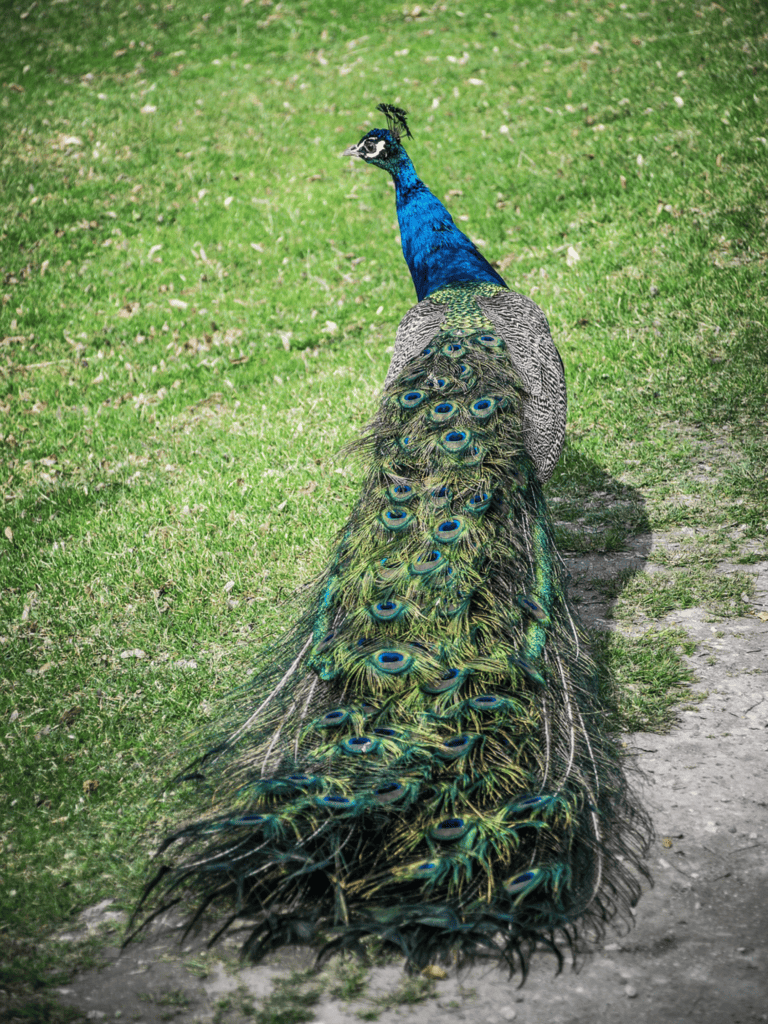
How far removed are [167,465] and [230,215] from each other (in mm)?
4628

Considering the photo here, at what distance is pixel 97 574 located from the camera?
5.49 metres

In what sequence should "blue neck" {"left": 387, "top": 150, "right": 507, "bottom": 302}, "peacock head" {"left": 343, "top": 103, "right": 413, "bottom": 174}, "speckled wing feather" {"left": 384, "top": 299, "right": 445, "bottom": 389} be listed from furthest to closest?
"peacock head" {"left": 343, "top": 103, "right": 413, "bottom": 174} < "blue neck" {"left": 387, "top": 150, "right": 507, "bottom": 302} < "speckled wing feather" {"left": 384, "top": 299, "right": 445, "bottom": 389}

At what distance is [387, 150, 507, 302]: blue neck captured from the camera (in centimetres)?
531

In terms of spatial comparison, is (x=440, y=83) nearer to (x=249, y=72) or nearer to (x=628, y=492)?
(x=249, y=72)

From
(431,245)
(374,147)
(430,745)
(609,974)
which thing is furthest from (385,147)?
(609,974)

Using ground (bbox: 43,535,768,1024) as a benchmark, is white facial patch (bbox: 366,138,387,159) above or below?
above

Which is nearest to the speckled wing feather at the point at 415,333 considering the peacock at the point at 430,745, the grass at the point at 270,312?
the peacock at the point at 430,745

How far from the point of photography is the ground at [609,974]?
245 centimetres

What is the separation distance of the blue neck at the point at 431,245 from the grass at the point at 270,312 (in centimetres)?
152

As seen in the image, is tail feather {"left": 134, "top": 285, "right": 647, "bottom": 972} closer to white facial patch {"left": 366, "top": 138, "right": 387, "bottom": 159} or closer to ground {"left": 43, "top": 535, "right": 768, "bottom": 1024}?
ground {"left": 43, "top": 535, "right": 768, "bottom": 1024}

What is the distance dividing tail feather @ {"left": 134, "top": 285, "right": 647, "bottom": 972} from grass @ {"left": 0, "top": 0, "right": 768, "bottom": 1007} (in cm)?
78

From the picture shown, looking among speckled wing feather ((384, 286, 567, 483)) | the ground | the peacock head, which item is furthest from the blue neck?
the ground

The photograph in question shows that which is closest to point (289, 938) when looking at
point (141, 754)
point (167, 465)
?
point (141, 754)

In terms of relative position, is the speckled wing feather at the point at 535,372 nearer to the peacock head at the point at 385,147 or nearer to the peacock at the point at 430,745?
the peacock at the point at 430,745
